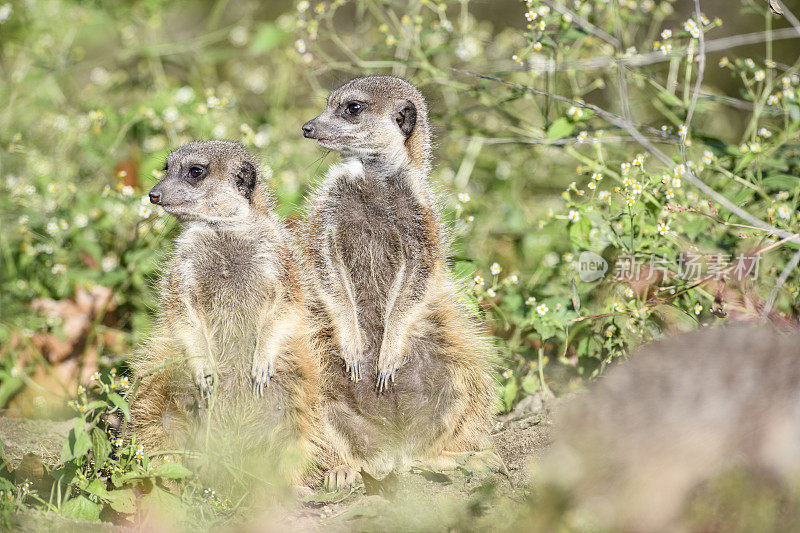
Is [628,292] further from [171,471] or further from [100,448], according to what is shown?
[100,448]

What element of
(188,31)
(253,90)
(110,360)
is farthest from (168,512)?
(188,31)

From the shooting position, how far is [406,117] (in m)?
3.42

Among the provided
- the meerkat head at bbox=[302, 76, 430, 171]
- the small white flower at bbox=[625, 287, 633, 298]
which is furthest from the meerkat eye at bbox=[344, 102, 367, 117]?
the small white flower at bbox=[625, 287, 633, 298]

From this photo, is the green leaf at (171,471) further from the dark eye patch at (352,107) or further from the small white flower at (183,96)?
the small white flower at (183,96)

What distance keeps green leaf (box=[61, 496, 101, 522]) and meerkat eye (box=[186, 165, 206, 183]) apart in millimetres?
1253

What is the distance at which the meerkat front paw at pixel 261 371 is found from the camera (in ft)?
10.3

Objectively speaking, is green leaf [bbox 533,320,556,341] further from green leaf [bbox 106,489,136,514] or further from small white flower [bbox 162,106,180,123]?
small white flower [bbox 162,106,180,123]

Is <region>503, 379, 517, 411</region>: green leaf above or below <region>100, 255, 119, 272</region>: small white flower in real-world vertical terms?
below

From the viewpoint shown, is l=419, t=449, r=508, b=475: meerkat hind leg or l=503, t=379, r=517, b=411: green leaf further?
l=503, t=379, r=517, b=411: green leaf

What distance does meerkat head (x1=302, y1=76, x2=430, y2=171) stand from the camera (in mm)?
3312

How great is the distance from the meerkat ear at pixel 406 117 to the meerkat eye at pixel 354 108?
15cm

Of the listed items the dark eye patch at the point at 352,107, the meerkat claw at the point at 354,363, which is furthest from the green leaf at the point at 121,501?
the dark eye patch at the point at 352,107

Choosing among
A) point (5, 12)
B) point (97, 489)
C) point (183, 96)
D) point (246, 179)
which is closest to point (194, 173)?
point (246, 179)

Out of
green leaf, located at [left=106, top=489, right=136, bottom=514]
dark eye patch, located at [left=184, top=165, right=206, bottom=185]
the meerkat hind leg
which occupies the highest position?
dark eye patch, located at [left=184, top=165, right=206, bottom=185]
